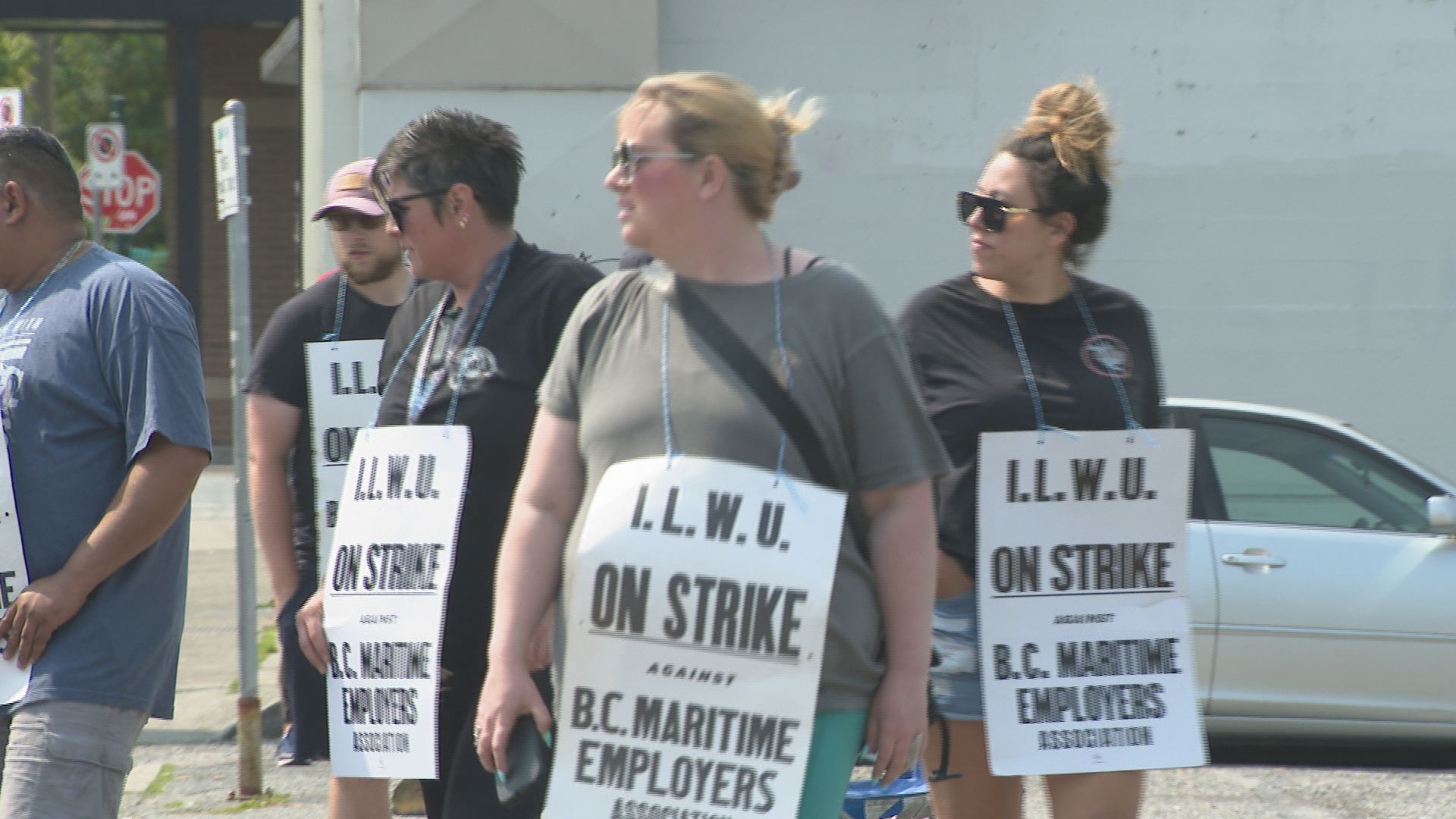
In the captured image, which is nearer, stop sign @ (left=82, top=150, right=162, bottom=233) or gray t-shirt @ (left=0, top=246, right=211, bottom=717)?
gray t-shirt @ (left=0, top=246, right=211, bottom=717)

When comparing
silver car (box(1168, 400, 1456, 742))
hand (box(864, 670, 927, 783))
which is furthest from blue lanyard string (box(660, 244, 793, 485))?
silver car (box(1168, 400, 1456, 742))

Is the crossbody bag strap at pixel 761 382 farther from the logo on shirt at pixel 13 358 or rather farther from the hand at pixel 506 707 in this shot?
the logo on shirt at pixel 13 358

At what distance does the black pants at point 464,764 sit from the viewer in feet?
11.4

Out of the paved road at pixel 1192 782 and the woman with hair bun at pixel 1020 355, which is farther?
the paved road at pixel 1192 782

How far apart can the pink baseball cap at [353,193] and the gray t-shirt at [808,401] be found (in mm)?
2104

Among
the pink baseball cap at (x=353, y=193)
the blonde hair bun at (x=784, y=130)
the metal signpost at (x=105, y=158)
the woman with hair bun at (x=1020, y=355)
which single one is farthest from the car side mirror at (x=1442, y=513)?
the metal signpost at (x=105, y=158)

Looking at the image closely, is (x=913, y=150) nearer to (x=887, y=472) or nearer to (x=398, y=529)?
(x=398, y=529)

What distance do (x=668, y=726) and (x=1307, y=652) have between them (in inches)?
180

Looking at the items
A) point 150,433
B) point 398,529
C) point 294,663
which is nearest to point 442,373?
point 398,529

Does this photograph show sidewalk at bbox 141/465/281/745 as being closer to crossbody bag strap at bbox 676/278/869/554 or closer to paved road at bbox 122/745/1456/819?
paved road at bbox 122/745/1456/819

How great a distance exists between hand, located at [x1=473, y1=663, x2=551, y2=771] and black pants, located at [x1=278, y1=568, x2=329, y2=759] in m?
1.97

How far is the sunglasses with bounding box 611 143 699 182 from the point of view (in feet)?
8.96

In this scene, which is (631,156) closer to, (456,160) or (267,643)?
(456,160)

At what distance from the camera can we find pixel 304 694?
15.4 feet
